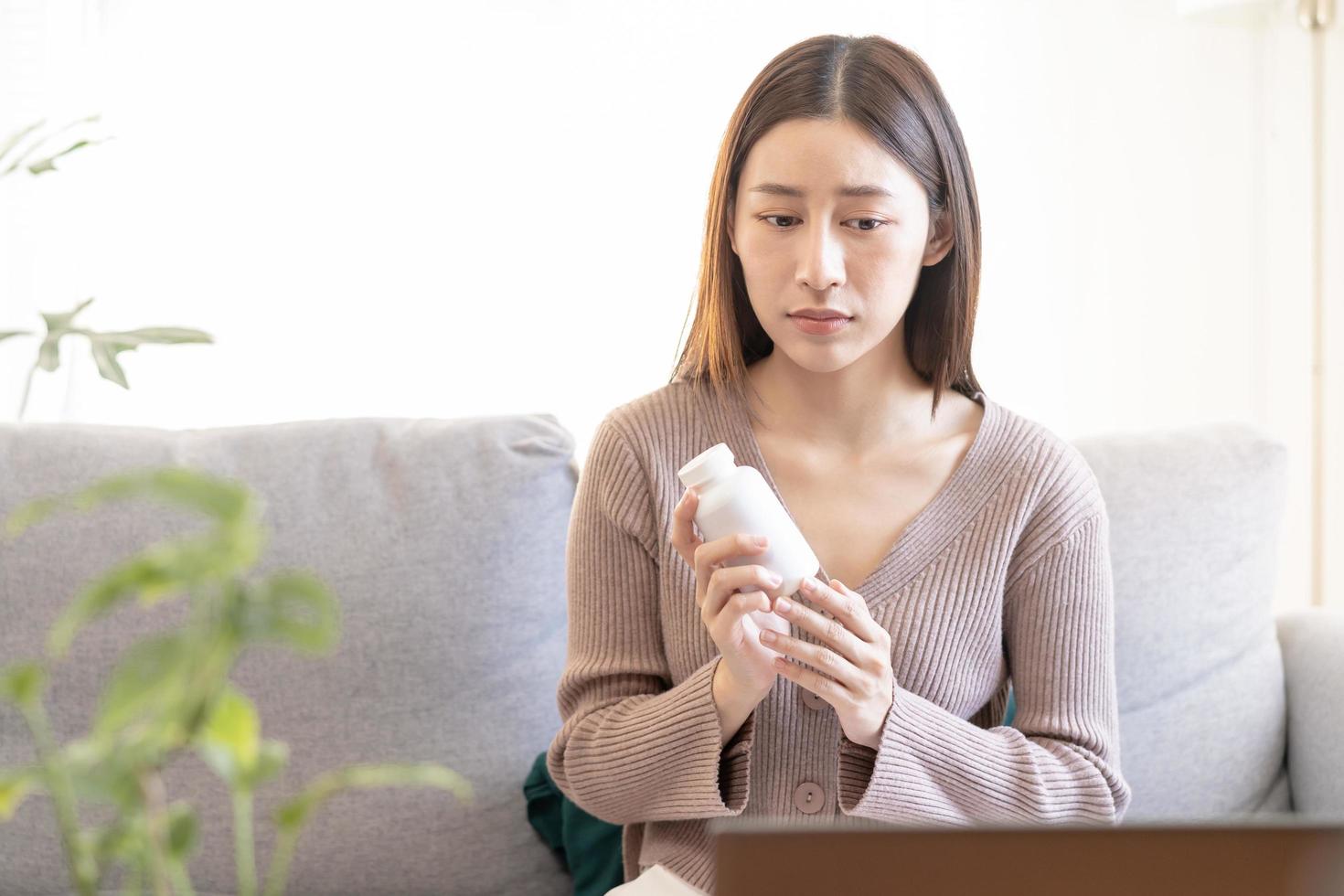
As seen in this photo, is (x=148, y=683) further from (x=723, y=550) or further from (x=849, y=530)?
(x=849, y=530)

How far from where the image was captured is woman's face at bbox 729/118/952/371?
1245mm

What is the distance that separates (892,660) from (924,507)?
165 millimetres

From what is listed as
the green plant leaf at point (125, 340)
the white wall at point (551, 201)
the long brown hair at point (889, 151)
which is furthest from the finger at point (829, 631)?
the white wall at point (551, 201)

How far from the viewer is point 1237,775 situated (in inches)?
63.6

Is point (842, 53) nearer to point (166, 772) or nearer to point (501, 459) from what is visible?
point (501, 459)

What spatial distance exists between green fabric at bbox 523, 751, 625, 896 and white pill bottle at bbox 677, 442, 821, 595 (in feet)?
1.87

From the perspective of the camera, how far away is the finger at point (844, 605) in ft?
3.47

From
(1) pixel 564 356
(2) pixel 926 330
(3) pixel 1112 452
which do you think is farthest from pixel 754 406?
(1) pixel 564 356

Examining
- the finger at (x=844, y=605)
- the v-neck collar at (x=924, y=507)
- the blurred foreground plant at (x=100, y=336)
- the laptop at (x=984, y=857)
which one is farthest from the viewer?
the v-neck collar at (x=924, y=507)

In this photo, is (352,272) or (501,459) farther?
(352,272)

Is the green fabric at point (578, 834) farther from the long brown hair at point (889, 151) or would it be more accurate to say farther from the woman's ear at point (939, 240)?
the woman's ear at point (939, 240)

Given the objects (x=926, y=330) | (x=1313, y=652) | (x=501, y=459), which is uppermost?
(x=926, y=330)

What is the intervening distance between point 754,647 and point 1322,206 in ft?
6.69

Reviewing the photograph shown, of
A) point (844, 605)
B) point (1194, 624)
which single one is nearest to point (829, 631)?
point (844, 605)
